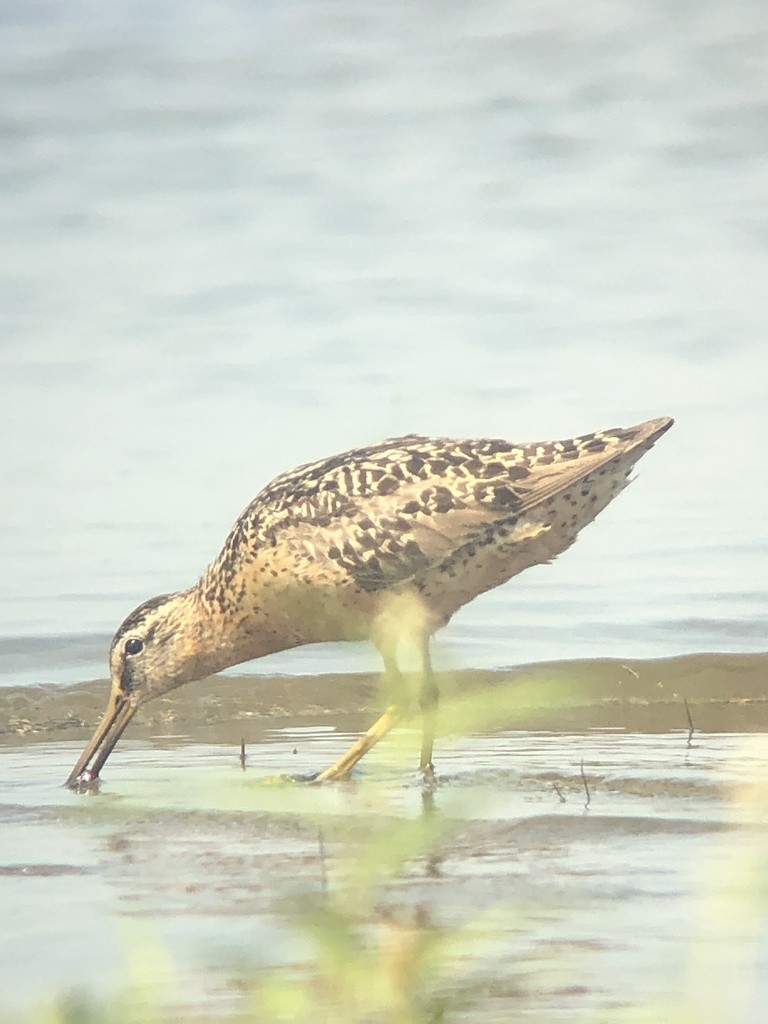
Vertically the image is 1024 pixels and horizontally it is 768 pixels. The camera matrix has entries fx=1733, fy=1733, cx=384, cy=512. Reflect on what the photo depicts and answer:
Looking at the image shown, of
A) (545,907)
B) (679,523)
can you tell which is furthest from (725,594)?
(545,907)

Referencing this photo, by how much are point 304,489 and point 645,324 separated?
5483mm

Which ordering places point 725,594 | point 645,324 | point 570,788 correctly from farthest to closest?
1. point 645,324
2. point 725,594
3. point 570,788

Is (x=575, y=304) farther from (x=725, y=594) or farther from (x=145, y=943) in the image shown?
(x=145, y=943)

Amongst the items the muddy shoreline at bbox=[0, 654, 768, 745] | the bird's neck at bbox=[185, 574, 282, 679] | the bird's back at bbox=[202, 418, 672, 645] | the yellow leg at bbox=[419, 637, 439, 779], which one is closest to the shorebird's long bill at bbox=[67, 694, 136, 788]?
the bird's neck at bbox=[185, 574, 282, 679]

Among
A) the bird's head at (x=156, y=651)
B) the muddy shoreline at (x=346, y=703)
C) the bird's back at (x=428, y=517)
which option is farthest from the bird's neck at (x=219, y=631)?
the muddy shoreline at (x=346, y=703)

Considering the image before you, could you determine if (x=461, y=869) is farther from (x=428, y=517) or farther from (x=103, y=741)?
(x=103, y=741)

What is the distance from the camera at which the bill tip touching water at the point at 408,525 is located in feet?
18.7

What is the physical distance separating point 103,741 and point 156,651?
423 millimetres

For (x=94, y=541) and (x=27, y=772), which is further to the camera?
(x=94, y=541)

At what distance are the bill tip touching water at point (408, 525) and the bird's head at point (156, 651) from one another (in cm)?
28

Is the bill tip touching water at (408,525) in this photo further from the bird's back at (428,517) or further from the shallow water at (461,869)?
the shallow water at (461,869)

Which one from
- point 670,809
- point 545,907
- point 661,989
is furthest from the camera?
point 670,809

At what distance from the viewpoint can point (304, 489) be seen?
5.96 metres

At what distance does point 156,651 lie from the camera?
21.5ft
